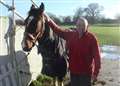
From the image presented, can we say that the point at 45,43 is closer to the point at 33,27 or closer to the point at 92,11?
the point at 33,27

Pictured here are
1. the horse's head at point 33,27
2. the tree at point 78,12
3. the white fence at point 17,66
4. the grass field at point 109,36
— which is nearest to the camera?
the horse's head at point 33,27

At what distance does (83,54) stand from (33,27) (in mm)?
1068

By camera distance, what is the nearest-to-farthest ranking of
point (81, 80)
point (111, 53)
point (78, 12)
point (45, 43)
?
point (81, 80), point (45, 43), point (78, 12), point (111, 53)

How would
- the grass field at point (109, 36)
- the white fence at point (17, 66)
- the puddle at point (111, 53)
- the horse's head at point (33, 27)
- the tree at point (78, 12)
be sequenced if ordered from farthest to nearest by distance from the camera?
the grass field at point (109, 36), the puddle at point (111, 53), the tree at point (78, 12), the white fence at point (17, 66), the horse's head at point (33, 27)

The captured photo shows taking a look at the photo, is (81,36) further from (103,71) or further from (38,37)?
(103,71)

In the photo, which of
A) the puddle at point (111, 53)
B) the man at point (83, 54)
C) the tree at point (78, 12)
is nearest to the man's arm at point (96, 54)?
the man at point (83, 54)

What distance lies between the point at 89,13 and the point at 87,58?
598 cm

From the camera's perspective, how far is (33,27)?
6699 mm

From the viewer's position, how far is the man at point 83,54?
6.22m

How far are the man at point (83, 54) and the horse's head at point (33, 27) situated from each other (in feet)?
2.04

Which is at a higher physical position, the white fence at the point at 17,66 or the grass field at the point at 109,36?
the white fence at the point at 17,66

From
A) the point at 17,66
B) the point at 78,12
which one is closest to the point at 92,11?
the point at 78,12

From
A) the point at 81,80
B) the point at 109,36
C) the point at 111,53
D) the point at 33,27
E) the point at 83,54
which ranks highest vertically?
the point at 33,27

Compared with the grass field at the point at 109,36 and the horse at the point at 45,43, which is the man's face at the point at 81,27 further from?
the grass field at the point at 109,36
